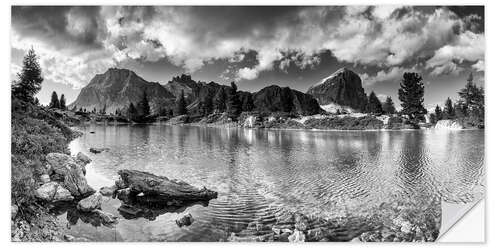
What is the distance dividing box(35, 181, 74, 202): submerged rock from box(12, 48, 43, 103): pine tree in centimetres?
249

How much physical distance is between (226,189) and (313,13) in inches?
212

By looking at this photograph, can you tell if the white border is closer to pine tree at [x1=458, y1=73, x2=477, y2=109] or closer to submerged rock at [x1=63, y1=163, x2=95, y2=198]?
pine tree at [x1=458, y1=73, x2=477, y2=109]

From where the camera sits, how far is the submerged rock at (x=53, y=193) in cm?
583

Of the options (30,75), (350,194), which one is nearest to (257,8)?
(350,194)

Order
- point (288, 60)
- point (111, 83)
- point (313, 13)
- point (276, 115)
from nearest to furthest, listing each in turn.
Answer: point (313, 13) < point (288, 60) < point (111, 83) < point (276, 115)

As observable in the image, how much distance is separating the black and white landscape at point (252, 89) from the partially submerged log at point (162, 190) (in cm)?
3

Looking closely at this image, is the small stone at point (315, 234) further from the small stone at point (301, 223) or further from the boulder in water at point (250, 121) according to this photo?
the boulder in water at point (250, 121)

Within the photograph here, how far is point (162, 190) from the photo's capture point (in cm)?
662

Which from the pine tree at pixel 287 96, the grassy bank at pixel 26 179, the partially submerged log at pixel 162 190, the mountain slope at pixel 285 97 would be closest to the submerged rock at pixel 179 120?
the pine tree at pixel 287 96

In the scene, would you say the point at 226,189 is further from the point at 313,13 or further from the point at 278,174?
the point at 313,13

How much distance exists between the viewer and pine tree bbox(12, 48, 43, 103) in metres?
6.72

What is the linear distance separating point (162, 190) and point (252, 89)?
5.69 meters

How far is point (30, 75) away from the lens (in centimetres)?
712
